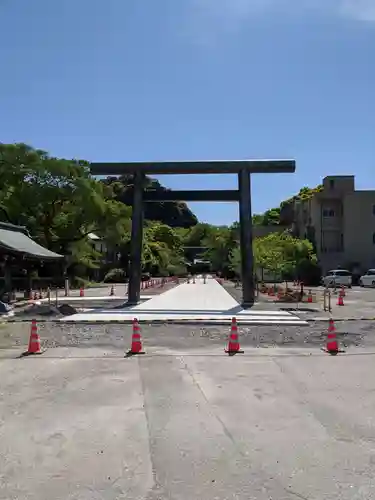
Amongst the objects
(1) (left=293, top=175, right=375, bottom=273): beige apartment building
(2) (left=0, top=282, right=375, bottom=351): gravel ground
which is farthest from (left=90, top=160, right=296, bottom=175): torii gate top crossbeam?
A: (1) (left=293, top=175, right=375, bottom=273): beige apartment building

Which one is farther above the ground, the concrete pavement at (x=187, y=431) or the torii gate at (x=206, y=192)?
the torii gate at (x=206, y=192)

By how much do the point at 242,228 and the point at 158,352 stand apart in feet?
54.8

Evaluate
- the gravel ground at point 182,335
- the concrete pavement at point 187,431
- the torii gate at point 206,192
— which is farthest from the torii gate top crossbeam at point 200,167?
the concrete pavement at point 187,431

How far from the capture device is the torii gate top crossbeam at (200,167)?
92.6 feet

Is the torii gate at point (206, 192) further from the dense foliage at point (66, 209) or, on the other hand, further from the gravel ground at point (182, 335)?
the dense foliage at point (66, 209)

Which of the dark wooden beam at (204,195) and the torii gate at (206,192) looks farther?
the dark wooden beam at (204,195)

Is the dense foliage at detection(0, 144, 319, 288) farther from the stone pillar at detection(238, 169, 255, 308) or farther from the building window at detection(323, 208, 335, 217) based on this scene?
the stone pillar at detection(238, 169, 255, 308)

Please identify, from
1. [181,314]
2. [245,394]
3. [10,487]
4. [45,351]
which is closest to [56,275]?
[181,314]

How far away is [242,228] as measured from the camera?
2944 cm

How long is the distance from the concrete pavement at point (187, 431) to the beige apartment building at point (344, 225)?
190 feet

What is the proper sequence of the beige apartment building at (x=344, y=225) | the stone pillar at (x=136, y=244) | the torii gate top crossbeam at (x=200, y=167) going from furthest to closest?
the beige apartment building at (x=344, y=225), the stone pillar at (x=136, y=244), the torii gate top crossbeam at (x=200, y=167)

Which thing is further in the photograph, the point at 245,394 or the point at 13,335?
the point at 13,335

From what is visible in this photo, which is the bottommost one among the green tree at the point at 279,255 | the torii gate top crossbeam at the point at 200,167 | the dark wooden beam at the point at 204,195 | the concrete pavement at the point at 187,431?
the concrete pavement at the point at 187,431

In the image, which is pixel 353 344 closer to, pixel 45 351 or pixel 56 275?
pixel 45 351
